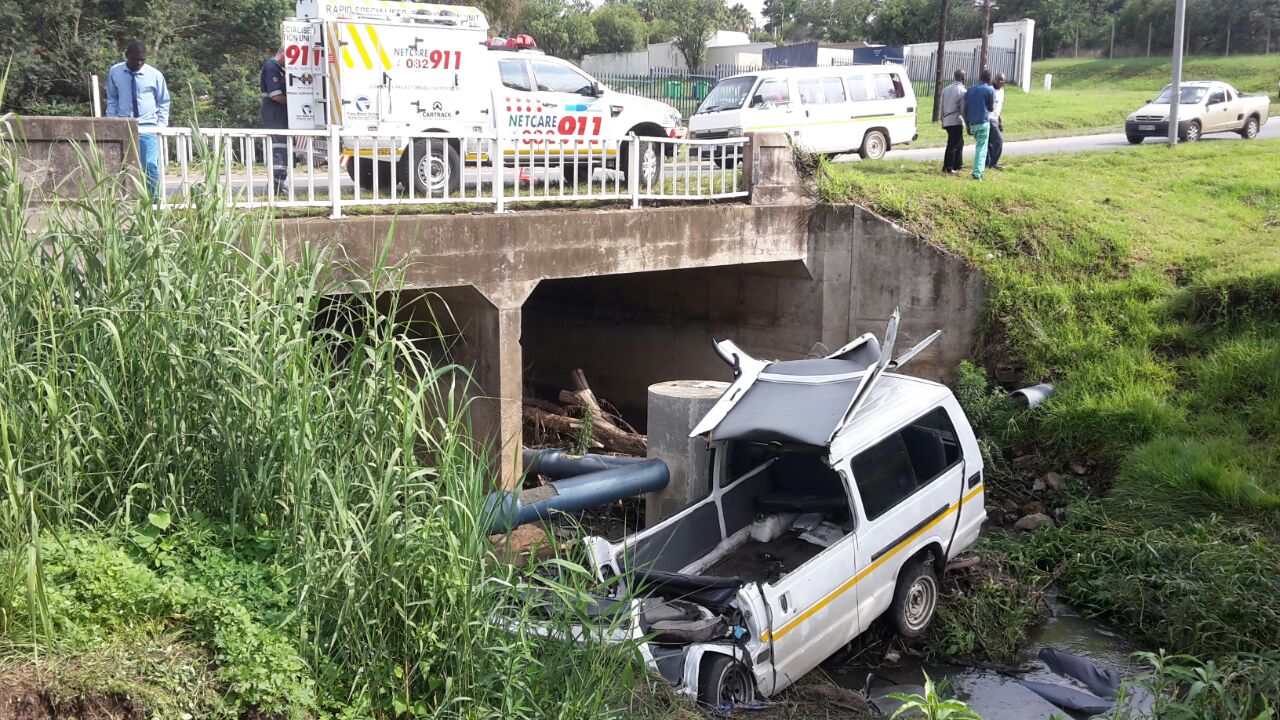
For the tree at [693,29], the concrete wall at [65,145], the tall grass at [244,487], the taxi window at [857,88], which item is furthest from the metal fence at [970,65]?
the tall grass at [244,487]

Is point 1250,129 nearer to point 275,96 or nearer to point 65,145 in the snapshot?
point 275,96

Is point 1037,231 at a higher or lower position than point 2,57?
lower

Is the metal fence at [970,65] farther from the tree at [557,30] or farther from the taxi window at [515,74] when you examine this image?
the taxi window at [515,74]

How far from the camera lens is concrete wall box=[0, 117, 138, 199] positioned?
7.07 metres

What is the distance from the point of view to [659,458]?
9977 millimetres

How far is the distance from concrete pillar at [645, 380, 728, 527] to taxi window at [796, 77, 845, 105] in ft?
29.2

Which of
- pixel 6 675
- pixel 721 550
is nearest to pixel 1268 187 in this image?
pixel 721 550

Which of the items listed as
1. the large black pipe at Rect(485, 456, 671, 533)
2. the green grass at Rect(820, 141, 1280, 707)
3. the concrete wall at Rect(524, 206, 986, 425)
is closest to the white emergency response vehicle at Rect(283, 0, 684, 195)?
the concrete wall at Rect(524, 206, 986, 425)

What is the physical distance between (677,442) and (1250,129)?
1909 centimetres

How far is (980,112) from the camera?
49.6 feet

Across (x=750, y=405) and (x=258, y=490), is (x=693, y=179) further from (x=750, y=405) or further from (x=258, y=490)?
(x=258, y=490)

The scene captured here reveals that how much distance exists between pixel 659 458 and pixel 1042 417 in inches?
180

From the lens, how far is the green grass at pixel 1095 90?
89.2 ft

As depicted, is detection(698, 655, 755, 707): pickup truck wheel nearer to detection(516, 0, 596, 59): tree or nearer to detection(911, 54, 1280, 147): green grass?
detection(911, 54, 1280, 147): green grass
